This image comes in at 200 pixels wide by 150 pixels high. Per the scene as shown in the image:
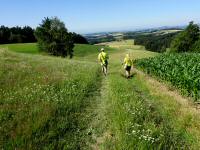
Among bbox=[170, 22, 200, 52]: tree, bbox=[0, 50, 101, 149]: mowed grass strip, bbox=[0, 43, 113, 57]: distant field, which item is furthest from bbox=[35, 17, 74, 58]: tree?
bbox=[0, 50, 101, 149]: mowed grass strip

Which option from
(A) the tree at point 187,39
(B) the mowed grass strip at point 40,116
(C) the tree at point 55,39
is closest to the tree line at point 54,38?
(C) the tree at point 55,39

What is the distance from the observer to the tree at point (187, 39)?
92.6m

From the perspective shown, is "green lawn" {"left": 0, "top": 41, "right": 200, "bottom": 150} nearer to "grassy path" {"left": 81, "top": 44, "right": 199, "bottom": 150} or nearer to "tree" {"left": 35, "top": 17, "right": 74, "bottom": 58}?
"grassy path" {"left": 81, "top": 44, "right": 199, "bottom": 150}

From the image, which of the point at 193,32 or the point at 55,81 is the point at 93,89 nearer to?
the point at 55,81

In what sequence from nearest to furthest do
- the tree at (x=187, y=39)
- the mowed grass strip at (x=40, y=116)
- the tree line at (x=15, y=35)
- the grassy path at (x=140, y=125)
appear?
the mowed grass strip at (x=40, y=116) → the grassy path at (x=140, y=125) → the tree at (x=187, y=39) → the tree line at (x=15, y=35)

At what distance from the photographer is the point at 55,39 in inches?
3182

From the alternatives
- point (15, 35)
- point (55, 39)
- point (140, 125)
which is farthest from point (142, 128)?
point (15, 35)

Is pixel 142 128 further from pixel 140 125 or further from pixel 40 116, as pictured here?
pixel 40 116

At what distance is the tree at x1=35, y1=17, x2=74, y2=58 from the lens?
80.4m

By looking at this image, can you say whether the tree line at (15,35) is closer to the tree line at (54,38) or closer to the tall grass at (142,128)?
the tree line at (54,38)

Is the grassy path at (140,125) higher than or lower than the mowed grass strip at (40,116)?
lower

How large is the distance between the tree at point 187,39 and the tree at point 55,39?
29.3m

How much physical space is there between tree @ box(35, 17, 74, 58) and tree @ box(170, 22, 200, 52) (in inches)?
1155

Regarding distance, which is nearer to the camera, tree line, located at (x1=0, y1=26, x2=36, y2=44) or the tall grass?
the tall grass
